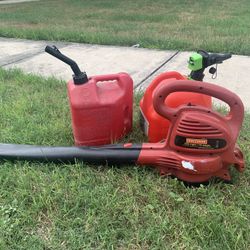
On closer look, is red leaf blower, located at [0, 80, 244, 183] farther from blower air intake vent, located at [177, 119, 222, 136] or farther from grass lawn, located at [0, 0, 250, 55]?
grass lawn, located at [0, 0, 250, 55]

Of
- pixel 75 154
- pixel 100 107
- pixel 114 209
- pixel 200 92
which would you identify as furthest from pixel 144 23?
pixel 114 209

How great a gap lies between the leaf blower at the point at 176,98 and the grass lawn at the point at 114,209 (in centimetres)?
26

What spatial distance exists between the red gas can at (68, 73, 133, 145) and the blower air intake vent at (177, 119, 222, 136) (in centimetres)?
52

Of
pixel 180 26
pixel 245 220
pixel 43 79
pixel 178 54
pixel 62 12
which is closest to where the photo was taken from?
pixel 245 220

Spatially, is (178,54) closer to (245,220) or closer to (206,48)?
(206,48)

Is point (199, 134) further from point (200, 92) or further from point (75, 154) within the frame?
point (75, 154)

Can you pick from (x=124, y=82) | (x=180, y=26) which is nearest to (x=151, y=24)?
(x=180, y=26)

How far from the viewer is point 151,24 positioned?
697 centimetres

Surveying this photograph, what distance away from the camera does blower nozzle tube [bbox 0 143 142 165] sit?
89.9 inches

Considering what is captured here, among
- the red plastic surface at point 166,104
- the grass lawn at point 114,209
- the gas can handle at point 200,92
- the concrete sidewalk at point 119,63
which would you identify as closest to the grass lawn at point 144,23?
the concrete sidewalk at point 119,63

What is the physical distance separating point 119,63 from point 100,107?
8.16 ft

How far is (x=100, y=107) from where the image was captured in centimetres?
233

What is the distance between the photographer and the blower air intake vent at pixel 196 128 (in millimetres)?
2018

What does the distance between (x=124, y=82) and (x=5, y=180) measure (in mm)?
936
